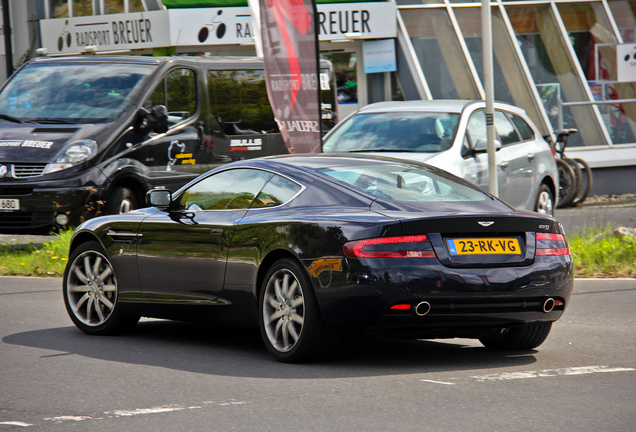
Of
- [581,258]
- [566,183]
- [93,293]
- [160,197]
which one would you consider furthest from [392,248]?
[566,183]

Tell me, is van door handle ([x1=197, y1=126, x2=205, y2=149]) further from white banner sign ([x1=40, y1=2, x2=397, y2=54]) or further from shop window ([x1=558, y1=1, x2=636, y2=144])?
shop window ([x1=558, y1=1, x2=636, y2=144])

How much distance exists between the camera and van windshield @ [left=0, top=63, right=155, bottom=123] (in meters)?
13.4

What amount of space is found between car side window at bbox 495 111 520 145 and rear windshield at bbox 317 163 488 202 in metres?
6.77

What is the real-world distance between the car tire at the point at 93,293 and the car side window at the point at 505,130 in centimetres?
717

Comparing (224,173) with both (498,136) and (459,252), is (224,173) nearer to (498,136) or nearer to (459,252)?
(459,252)

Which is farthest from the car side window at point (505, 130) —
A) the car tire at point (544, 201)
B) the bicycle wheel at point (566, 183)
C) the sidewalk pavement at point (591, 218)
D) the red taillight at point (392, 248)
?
the red taillight at point (392, 248)

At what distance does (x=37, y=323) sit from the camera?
854 cm

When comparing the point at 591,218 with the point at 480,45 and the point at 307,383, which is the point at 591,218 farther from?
the point at 307,383

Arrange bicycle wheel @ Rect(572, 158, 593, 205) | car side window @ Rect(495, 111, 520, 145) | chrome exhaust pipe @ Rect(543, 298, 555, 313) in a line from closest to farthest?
chrome exhaust pipe @ Rect(543, 298, 555, 313), car side window @ Rect(495, 111, 520, 145), bicycle wheel @ Rect(572, 158, 593, 205)

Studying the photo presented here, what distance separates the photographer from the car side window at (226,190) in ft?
24.1

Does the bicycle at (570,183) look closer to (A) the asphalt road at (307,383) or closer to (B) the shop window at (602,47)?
(B) the shop window at (602,47)

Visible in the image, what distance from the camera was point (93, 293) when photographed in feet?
26.7

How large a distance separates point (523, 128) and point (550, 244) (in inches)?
329

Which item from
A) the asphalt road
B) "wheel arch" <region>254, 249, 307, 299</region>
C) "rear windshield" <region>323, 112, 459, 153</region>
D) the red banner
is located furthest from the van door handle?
"wheel arch" <region>254, 249, 307, 299</region>
